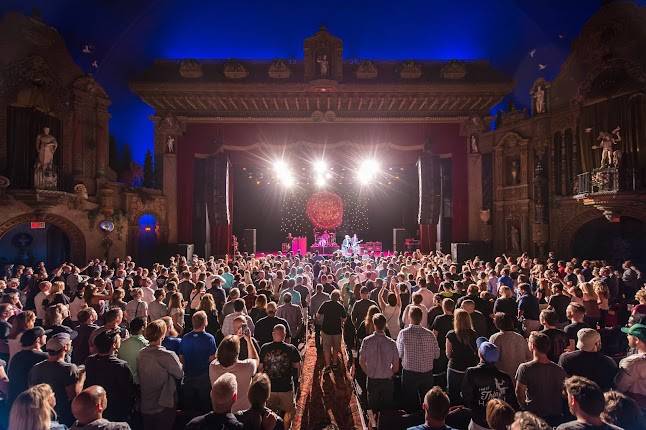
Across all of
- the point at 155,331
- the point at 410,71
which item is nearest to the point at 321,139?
the point at 410,71

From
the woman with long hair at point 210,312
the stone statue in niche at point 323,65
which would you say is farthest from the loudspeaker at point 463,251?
the woman with long hair at point 210,312

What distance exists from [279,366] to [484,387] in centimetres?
253

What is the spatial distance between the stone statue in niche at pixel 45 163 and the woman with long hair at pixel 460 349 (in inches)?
694

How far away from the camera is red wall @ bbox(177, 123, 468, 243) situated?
22703 millimetres

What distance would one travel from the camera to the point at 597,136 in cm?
1752

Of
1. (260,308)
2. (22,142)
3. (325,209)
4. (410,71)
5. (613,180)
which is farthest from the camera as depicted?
(325,209)

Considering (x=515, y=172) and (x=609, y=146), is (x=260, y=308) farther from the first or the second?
(x=515, y=172)

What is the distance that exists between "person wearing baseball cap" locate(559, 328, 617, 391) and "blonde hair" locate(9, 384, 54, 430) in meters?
4.95

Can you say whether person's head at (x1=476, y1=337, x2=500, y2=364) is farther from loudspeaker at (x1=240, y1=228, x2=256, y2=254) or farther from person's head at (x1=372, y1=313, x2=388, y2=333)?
loudspeaker at (x1=240, y1=228, x2=256, y2=254)

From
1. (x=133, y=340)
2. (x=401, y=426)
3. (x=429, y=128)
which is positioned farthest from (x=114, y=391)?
(x=429, y=128)

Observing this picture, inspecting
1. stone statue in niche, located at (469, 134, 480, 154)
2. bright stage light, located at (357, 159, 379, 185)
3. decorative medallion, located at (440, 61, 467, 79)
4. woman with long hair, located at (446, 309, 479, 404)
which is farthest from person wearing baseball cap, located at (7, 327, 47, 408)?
stone statue in niche, located at (469, 134, 480, 154)

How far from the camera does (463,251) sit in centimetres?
2194

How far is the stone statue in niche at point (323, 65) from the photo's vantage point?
20.8 meters

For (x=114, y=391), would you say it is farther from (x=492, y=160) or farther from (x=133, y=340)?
(x=492, y=160)
